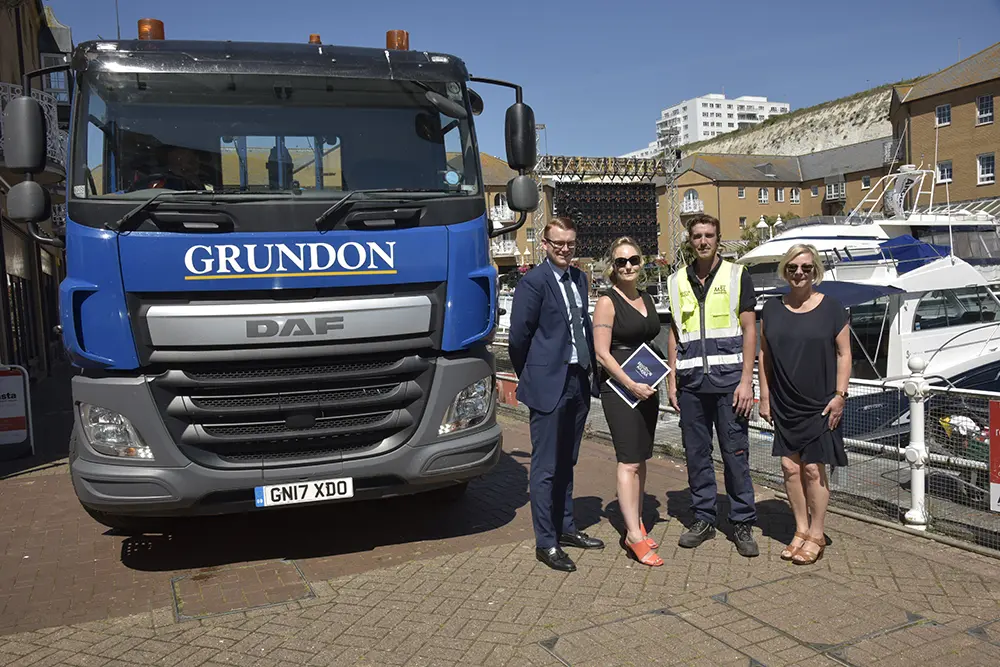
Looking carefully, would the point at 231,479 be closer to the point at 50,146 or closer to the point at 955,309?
the point at 955,309

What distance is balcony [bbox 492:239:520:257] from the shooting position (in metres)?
63.5

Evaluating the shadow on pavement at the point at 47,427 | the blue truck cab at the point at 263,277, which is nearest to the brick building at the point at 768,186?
the shadow on pavement at the point at 47,427

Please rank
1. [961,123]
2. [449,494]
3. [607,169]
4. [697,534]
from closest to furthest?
[697,534] → [449,494] → [961,123] → [607,169]

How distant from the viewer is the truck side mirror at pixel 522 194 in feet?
19.4


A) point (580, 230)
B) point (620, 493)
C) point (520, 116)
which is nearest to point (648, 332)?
point (620, 493)

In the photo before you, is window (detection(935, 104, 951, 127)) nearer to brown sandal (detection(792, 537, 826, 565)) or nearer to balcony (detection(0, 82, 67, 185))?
balcony (detection(0, 82, 67, 185))

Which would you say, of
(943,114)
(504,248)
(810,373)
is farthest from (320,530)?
(504,248)

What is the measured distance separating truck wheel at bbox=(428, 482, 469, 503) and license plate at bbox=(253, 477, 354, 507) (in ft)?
4.83

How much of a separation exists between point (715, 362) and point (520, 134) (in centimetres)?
214

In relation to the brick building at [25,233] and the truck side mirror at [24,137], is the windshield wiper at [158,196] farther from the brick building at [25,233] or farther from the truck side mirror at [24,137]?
the brick building at [25,233]

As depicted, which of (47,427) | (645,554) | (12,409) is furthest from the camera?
(47,427)

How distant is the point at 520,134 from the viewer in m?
5.86

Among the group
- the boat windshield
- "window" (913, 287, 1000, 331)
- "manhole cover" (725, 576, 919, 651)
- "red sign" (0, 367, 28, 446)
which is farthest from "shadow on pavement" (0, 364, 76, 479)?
"window" (913, 287, 1000, 331)

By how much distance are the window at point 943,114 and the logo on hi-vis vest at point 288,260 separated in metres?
48.5
